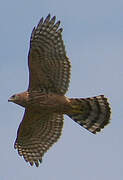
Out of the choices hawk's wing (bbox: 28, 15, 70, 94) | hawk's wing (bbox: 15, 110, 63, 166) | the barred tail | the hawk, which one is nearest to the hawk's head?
the hawk

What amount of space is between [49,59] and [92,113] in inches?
77.8

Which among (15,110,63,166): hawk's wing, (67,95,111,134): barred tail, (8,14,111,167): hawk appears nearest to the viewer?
(8,14,111,167): hawk

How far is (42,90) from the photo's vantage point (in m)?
16.2

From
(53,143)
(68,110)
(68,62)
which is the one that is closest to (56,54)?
(68,62)

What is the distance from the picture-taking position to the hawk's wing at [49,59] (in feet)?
52.8

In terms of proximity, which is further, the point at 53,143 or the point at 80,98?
the point at 53,143

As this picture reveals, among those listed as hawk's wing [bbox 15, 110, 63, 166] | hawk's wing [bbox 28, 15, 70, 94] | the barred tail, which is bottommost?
hawk's wing [bbox 15, 110, 63, 166]

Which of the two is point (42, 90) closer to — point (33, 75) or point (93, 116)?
point (33, 75)

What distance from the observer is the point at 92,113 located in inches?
667

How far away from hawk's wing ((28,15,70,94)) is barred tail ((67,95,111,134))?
681 mm

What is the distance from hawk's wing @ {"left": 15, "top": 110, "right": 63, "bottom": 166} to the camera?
679 inches

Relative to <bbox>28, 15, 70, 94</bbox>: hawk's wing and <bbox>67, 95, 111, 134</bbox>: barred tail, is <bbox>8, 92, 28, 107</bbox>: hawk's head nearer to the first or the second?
<bbox>28, 15, 70, 94</bbox>: hawk's wing

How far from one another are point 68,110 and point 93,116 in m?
1.02

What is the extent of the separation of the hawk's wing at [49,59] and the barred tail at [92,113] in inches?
26.8
